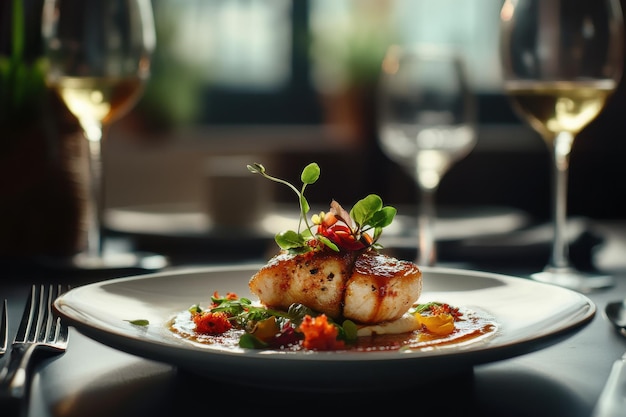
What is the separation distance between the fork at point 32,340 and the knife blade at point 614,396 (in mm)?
529

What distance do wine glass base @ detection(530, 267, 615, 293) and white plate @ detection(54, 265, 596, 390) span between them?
1.22 ft

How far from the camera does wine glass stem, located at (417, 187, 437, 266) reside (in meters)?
1.80

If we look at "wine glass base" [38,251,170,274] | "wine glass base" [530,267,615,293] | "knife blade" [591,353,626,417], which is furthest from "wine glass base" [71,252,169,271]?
"knife blade" [591,353,626,417]

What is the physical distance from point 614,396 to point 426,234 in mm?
977

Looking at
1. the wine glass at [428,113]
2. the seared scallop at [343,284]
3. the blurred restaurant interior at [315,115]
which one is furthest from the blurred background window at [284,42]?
the seared scallop at [343,284]

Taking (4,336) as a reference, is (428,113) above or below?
above

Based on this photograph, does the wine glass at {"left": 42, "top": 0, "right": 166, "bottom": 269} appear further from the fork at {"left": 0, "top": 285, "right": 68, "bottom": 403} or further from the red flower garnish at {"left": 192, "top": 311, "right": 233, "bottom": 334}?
the red flower garnish at {"left": 192, "top": 311, "right": 233, "bottom": 334}

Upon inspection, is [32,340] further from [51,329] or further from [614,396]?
[614,396]

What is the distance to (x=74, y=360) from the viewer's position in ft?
3.59

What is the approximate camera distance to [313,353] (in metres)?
0.87

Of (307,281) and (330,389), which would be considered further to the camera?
(307,281)

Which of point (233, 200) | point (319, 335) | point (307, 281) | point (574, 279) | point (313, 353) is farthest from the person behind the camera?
point (233, 200)

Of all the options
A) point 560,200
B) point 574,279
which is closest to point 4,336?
point 574,279

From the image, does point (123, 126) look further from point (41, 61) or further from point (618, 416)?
point (618, 416)
